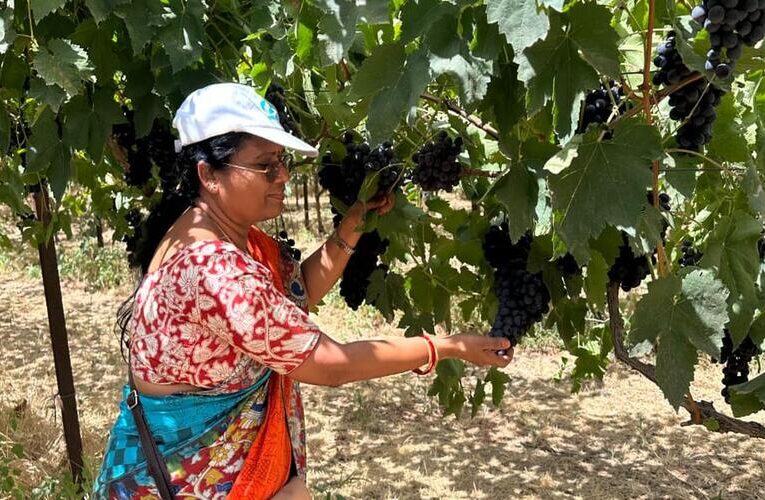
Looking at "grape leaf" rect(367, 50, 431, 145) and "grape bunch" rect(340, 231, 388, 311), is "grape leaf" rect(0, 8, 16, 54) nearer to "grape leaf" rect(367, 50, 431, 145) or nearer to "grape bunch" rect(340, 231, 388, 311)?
"grape leaf" rect(367, 50, 431, 145)

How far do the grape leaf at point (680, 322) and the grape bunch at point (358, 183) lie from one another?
0.65m

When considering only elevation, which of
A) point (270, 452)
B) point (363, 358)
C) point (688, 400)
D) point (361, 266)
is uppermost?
point (361, 266)

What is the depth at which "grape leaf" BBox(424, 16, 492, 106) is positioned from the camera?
1257 mm

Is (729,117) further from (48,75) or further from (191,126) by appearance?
(48,75)

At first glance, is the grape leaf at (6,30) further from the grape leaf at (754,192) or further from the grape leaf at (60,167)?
the grape leaf at (754,192)

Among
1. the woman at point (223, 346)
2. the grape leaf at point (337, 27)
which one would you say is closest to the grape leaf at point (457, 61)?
the grape leaf at point (337, 27)

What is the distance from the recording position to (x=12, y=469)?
3938 mm

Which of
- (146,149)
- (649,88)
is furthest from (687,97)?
(146,149)

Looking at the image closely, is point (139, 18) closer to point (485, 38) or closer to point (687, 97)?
point (485, 38)

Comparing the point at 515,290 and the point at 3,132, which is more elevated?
the point at 3,132

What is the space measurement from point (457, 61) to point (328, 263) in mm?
996

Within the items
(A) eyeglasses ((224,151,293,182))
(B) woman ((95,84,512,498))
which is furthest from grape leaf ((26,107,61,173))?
(A) eyeglasses ((224,151,293,182))

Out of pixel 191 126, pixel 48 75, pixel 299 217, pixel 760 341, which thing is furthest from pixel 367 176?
pixel 299 217

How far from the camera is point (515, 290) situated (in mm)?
1768
